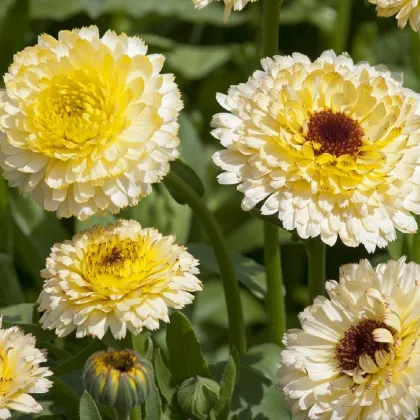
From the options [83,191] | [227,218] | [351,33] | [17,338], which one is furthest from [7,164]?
[351,33]

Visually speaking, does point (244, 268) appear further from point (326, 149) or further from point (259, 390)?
point (326, 149)

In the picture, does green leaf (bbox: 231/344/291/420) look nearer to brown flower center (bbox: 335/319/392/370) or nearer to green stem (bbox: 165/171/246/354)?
green stem (bbox: 165/171/246/354)

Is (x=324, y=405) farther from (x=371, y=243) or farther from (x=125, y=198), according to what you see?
(x=125, y=198)

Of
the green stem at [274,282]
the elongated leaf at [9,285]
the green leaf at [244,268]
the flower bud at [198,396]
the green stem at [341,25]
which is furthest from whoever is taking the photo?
the green stem at [341,25]

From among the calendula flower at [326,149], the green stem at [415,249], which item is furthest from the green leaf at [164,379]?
the green stem at [415,249]

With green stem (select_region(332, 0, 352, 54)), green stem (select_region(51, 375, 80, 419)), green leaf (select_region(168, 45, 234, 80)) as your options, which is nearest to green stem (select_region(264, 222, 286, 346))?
green stem (select_region(51, 375, 80, 419))

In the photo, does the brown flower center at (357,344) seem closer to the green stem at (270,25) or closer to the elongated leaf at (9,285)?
the green stem at (270,25)

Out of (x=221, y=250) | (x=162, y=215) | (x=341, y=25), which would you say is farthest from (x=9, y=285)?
(x=341, y=25)

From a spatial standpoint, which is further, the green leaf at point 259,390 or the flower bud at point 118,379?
Result: the green leaf at point 259,390
